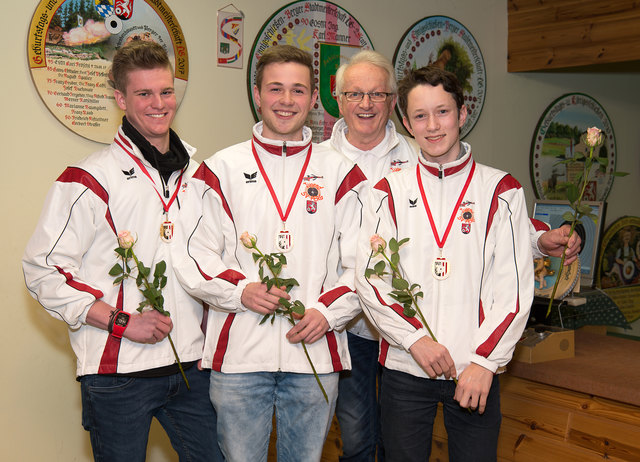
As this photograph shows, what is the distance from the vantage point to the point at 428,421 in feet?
6.29

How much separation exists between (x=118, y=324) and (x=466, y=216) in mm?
1064

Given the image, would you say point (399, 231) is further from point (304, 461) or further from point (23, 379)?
point (23, 379)

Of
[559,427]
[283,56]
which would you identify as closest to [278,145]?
[283,56]

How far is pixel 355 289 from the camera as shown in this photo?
199 cm

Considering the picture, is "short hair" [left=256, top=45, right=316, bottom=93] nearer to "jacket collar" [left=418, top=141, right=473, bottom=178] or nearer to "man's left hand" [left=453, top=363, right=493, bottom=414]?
"jacket collar" [left=418, top=141, right=473, bottom=178]

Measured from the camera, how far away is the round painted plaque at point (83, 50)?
8.82ft

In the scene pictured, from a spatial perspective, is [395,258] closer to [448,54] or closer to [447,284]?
[447,284]

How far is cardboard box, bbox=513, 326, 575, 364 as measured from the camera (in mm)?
2439

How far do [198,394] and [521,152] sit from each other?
3767 millimetres

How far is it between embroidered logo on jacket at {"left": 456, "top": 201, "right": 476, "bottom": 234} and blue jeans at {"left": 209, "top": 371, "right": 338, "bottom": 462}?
601 millimetres

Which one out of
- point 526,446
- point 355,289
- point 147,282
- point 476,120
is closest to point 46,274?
point 147,282

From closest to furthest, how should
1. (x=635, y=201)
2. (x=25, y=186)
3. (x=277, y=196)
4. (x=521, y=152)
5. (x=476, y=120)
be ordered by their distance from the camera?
(x=277, y=196) < (x=25, y=186) < (x=476, y=120) < (x=521, y=152) < (x=635, y=201)

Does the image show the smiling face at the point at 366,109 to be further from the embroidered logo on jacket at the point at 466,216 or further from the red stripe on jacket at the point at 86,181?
the red stripe on jacket at the point at 86,181

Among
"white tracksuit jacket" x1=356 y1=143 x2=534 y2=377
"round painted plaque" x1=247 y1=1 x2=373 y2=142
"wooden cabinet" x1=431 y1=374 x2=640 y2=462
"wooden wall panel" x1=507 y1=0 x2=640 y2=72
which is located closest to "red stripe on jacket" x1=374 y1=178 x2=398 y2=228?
"white tracksuit jacket" x1=356 y1=143 x2=534 y2=377
